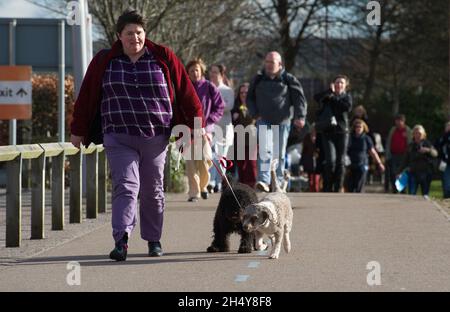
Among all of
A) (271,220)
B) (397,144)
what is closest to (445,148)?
(397,144)

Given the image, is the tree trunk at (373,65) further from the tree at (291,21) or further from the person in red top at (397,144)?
the person in red top at (397,144)

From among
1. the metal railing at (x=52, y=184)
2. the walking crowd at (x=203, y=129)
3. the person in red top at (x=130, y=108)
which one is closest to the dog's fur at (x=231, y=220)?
the walking crowd at (x=203, y=129)

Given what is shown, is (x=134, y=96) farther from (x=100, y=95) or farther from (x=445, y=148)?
(x=445, y=148)

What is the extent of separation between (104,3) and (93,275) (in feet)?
53.7

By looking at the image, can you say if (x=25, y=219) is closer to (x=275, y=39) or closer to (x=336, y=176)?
(x=336, y=176)

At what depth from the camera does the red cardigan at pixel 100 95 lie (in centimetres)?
1030

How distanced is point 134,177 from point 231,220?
95 centimetres

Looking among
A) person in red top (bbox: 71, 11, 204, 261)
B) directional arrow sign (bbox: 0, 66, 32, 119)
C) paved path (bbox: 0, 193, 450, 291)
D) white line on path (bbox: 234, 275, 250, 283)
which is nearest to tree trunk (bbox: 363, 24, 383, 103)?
directional arrow sign (bbox: 0, 66, 32, 119)

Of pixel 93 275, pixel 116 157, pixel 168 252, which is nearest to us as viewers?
pixel 93 275

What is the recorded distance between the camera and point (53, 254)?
431 inches

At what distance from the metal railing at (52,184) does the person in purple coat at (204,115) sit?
4.95 feet
